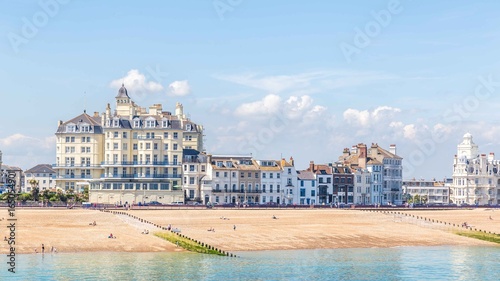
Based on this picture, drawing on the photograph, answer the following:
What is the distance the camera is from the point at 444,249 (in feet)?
247

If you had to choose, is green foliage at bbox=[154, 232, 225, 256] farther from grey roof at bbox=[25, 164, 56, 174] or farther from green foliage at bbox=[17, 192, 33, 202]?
grey roof at bbox=[25, 164, 56, 174]

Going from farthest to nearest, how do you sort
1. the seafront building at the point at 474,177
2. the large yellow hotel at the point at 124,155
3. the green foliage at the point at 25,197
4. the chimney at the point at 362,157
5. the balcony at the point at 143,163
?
the seafront building at the point at 474,177 → the chimney at the point at 362,157 → the balcony at the point at 143,163 → the large yellow hotel at the point at 124,155 → the green foliage at the point at 25,197

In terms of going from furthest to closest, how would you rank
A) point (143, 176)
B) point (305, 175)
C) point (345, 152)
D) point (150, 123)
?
point (345, 152) → point (305, 175) → point (150, 123) → point (143, 176)

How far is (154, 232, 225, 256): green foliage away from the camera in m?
67.4

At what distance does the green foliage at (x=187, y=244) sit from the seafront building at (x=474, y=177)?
98651 mm

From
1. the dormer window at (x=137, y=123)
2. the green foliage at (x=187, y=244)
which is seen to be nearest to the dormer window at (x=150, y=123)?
the dormer window at (x=137, y=123)

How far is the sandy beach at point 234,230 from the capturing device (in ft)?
235

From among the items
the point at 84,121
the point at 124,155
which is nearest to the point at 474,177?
the point at 124,155

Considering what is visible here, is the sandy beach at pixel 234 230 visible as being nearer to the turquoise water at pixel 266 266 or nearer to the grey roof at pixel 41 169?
the turquoise water at pixel 266 266

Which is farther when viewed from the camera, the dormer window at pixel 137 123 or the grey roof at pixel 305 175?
the grey roof at pixel 305 175

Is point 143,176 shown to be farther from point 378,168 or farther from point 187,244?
point 187,244

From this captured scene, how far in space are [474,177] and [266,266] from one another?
10860cm

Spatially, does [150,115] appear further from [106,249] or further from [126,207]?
[106,249]

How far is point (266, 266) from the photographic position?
60.8 metres
